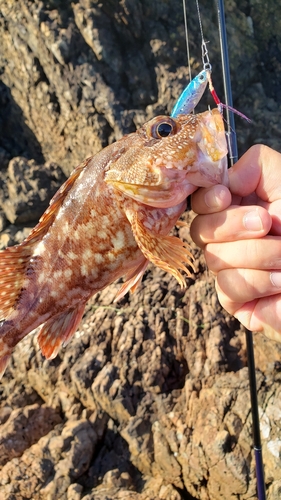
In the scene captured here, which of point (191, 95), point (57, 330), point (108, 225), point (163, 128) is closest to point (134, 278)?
point (108, 225)

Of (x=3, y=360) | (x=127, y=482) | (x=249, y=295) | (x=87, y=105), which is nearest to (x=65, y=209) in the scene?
(x=3, y=360)

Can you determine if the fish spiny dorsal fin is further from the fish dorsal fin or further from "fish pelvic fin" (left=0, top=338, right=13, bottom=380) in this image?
"fish pelvic fin" (left=0, top=338, right=13, bottom=380)

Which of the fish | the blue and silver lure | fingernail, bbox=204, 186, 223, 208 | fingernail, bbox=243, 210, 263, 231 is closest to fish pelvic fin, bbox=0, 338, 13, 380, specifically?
the fish

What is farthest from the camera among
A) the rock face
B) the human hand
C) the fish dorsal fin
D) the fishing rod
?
the rock face

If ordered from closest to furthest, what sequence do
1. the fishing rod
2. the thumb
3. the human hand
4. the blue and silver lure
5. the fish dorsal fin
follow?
the human hand
the thumb
the fish dorsal fin
the blue and silver lure
the fishing rod

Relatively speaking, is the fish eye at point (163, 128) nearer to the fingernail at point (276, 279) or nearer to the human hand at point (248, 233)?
the human hand at point (248, 233)

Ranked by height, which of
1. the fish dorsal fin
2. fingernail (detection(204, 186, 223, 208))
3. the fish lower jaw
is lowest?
fingernail (detection(204, 186, 223, 208))
